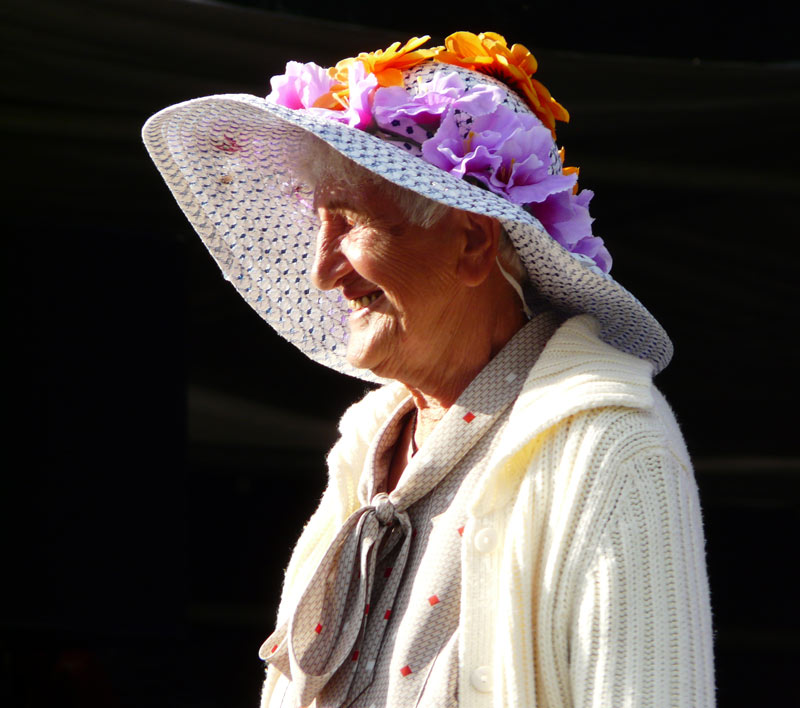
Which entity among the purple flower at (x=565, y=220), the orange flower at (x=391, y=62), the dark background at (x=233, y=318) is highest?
the orange flower at (x=391, y=62)

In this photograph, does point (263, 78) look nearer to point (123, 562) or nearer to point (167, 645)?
point (123, 562)

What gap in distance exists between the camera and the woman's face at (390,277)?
1.89 meters

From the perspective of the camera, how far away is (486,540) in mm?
1639

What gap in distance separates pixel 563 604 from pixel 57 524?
6.90 ft

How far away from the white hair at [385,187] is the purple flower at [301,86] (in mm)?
67

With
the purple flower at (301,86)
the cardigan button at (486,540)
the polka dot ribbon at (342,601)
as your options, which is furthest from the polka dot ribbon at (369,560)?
the purple flower at (301,86)

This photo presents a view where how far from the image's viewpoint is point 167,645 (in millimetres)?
3346

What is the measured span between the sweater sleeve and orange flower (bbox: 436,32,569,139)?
74cm

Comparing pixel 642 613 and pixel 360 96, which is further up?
pixel 360 96

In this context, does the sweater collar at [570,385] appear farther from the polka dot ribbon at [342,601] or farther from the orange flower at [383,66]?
the orange flower at [383,66]

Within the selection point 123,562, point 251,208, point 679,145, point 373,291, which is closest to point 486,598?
point 373,291

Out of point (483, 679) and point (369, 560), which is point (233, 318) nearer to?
point (369, 560)

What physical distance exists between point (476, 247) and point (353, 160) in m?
0.25

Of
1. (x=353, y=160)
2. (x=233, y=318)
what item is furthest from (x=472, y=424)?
(x=233, y=318)
